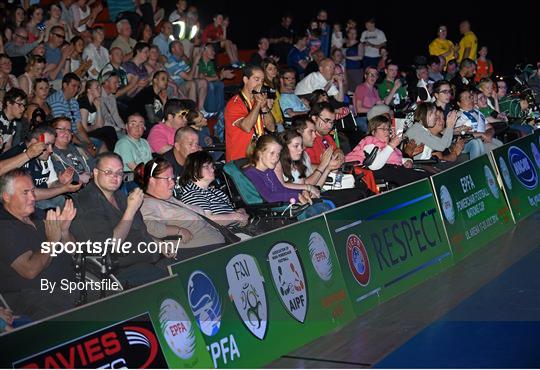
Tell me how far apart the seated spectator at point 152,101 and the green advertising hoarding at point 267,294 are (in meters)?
6.00

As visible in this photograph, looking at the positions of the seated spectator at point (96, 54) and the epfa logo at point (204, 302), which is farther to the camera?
the seated spectator at point (96, 54)

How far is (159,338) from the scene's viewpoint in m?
6.56

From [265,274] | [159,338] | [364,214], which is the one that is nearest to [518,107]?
[364,214]

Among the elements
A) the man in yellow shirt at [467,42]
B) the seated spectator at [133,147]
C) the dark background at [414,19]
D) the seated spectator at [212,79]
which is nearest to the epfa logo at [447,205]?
the seated spectator at [133,147]

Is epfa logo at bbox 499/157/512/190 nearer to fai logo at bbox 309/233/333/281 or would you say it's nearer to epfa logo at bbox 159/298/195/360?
fai logo at bbox 309/233/333/281

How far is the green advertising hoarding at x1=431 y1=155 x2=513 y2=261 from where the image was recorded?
1180cm

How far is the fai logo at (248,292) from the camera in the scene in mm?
7559

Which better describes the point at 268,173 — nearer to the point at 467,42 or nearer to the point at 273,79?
the point at 273,79

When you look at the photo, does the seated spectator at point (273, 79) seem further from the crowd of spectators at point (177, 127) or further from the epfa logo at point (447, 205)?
the epfa logo at point (447, 205)

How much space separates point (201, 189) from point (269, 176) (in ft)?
4.15

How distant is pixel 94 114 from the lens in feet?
45.0

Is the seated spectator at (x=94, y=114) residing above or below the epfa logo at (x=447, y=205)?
above

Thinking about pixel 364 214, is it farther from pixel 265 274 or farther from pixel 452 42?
pixel 452 42

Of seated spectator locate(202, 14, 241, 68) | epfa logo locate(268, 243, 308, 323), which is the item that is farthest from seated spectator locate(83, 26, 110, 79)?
epfa logo locate(268, 243, 308, 323)
